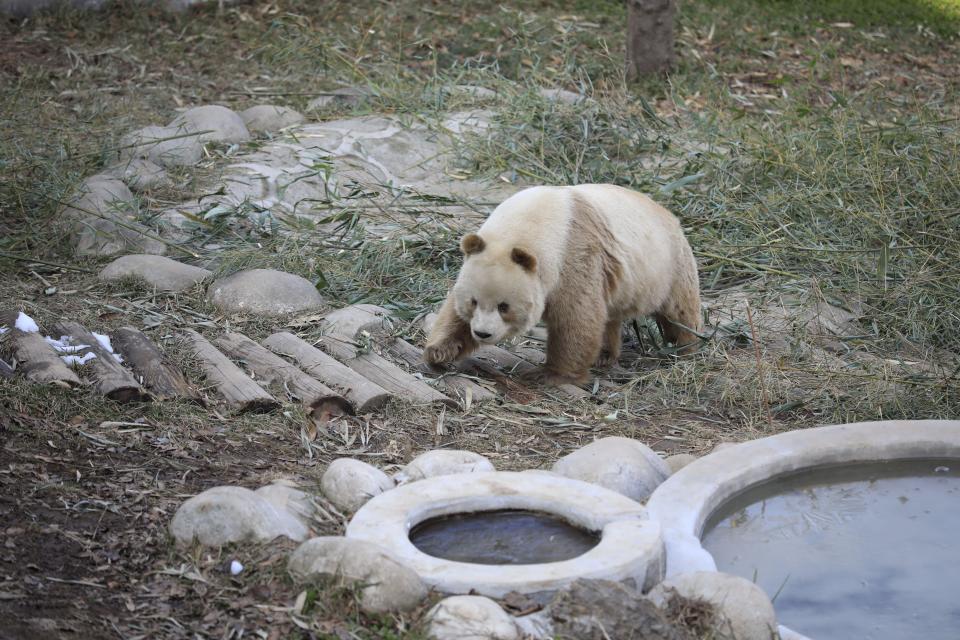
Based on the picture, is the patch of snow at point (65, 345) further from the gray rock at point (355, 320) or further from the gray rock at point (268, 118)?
the gray rock at point (268, 118)

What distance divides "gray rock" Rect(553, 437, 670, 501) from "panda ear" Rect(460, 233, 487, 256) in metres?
1.34

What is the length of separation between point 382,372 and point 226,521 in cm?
188

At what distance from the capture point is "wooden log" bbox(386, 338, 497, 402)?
5367 mm

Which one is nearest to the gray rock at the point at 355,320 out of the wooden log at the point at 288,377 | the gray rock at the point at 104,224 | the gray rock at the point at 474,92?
the wooden log at the point at 288,377

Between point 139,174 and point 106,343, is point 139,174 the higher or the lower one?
the lower one

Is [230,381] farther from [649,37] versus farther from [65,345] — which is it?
[649,37]

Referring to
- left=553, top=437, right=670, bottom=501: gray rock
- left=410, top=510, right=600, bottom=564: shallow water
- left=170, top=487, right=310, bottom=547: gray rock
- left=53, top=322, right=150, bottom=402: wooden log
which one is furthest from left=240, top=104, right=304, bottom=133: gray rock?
left=410, top=510, right=600, bottom=564: shallow water

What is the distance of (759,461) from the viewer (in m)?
4.16

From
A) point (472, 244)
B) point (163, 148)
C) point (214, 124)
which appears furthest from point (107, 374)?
point (214, 124)

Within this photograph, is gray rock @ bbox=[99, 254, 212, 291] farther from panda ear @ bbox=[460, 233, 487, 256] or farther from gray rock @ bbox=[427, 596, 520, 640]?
gray rock @ bbox=[427, 596, 520, 640]

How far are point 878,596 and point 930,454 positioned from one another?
37.5 inches

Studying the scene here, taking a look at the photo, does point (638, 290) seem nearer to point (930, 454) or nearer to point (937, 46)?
point (930, 454)

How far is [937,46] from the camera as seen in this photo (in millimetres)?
12547

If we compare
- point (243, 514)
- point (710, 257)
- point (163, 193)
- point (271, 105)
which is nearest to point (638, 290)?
point (710, 257)
